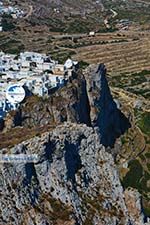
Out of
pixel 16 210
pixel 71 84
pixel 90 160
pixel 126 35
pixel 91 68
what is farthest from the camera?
pixel 126 35

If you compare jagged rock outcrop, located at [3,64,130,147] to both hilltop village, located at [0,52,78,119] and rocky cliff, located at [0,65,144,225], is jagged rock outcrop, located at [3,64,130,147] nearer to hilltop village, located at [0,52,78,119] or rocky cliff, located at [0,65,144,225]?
hilltop village, located at [0,52,78,119]

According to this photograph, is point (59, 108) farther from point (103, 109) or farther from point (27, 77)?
point (103, 109)

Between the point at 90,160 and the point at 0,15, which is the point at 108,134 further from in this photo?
the point at 0,15

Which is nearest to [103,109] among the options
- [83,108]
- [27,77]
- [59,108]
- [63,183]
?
[83,108]

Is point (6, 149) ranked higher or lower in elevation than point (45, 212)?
higher

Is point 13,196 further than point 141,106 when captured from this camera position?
No

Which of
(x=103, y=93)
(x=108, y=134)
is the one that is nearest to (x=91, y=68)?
(x=103, y=93)

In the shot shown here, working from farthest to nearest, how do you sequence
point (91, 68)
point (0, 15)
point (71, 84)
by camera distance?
1. point (0, 15)
2. point (91, 68)
3. point (71, 84)
